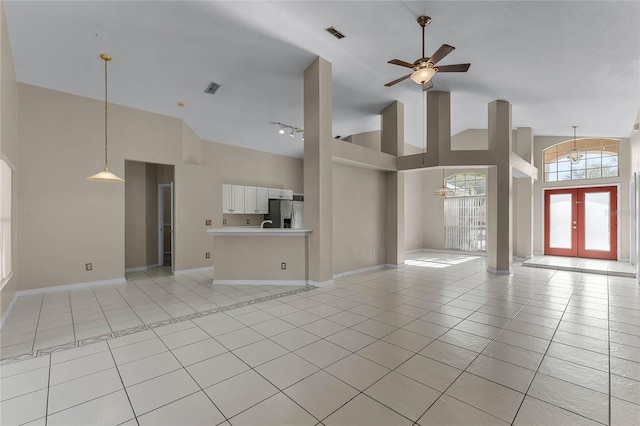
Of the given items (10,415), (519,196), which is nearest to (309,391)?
(10,415)

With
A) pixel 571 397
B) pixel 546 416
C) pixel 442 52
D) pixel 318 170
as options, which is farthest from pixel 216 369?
pixel 442 52

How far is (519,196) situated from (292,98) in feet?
23.2

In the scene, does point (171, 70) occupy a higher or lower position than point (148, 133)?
higher

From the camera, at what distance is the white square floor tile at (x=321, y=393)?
191 centimetres

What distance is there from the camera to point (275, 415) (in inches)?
72.3

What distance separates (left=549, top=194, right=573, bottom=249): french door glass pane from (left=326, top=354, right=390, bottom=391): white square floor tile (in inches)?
351

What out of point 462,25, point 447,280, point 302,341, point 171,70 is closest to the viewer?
point 302,341

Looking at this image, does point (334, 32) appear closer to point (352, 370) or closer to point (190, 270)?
point (352, 370)

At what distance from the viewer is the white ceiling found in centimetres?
355

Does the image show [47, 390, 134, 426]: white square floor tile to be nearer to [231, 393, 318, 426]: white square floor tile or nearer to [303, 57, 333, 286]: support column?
[231, 393, 318, 426]: white square floor tile

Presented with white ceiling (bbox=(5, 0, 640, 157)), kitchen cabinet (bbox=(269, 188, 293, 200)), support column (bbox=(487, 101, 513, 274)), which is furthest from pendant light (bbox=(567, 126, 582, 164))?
kitchen cabinet (bbox=(269, 188, 293, 200))

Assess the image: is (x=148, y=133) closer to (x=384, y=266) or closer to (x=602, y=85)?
(x=384, y=266)

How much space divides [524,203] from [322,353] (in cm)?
830

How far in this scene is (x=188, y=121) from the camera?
6438mm
